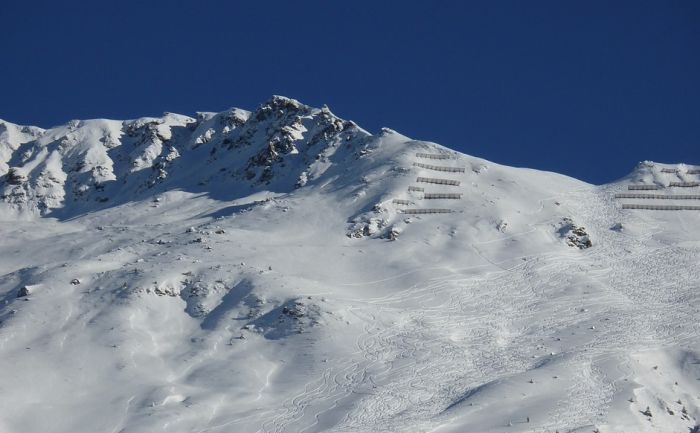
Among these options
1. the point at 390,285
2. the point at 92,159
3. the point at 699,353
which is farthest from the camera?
the point at 92,159

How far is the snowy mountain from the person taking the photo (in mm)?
55438

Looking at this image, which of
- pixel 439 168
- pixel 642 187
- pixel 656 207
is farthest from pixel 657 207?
pixel 439 168

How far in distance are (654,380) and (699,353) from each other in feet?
20.0

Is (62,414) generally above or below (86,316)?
below

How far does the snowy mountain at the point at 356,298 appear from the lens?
2183 inches

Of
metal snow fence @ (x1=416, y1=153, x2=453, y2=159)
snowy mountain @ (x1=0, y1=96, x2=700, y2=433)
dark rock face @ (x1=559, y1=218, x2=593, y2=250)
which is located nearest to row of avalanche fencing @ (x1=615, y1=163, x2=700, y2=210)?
snowy mountain @ (x1=0, y1=96, x2=700, y2=433)

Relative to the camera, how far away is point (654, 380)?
56.9 metres

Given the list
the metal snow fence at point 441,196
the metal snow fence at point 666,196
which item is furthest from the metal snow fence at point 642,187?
the metal snow fence at point 441,196

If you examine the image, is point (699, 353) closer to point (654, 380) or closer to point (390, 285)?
point (654, 380)

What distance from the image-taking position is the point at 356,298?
239 feet

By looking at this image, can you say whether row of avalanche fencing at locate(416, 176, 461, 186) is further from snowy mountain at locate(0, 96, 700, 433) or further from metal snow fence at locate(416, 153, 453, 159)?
metal snow fence at locate(416, 153, 453, 159)

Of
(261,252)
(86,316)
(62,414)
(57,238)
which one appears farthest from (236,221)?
(62,414)

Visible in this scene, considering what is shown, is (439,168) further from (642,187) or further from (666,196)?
(666,196)

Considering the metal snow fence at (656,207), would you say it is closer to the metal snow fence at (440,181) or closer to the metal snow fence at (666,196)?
the metal snow fence at (666,196)
